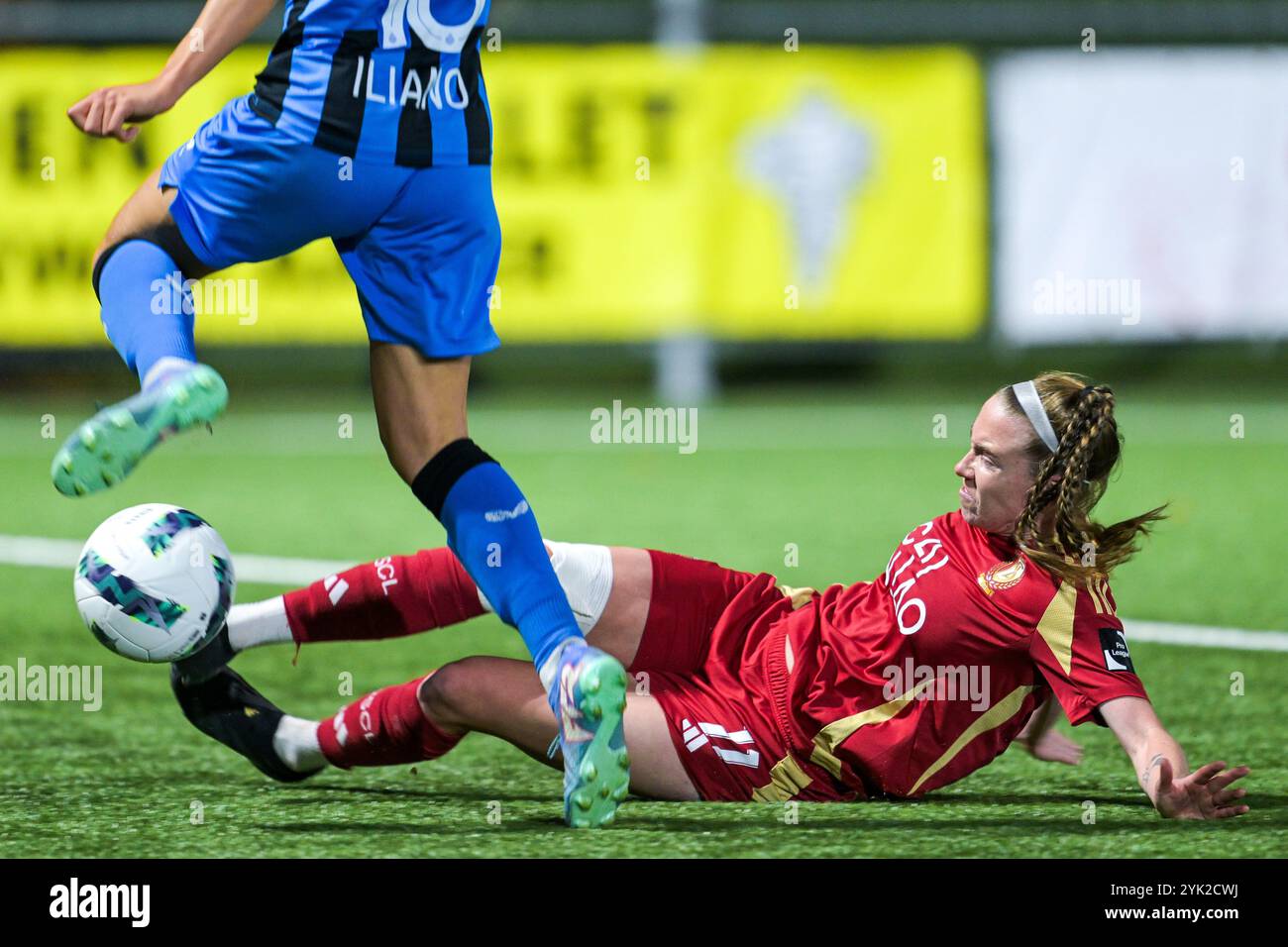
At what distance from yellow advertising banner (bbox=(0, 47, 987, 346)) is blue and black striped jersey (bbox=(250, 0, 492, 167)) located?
8486mm

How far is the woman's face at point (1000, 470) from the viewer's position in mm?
3807

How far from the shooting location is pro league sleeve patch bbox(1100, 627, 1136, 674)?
3594 millimetres

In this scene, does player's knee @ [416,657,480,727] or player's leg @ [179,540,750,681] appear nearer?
player's knee @ [416,657,480,727]

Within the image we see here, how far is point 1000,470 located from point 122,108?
5.66 ft

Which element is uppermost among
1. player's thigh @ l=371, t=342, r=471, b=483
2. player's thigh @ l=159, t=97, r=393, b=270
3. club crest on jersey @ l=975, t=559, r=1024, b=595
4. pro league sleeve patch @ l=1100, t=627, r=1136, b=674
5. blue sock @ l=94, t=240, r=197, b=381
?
player's thigh @ l=159, t=97, r=393, b=270

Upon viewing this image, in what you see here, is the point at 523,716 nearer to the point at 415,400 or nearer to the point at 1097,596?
the point at 415,400

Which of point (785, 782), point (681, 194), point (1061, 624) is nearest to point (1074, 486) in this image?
point (1061, 624)

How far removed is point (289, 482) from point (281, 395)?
470cm

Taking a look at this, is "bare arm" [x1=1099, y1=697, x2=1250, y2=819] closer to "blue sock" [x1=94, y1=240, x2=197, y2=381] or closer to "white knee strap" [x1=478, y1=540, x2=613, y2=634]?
"white knee strap" [x1=478, y1=540, x2=613, y2=634]

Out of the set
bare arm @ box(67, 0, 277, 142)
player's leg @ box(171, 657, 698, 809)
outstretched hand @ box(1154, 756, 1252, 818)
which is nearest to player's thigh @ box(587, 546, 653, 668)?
player's leg @ box(171, 657, 698, 809)

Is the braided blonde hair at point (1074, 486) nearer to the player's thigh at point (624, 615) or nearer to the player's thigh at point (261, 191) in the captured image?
the player's thigh at point (624, 615)

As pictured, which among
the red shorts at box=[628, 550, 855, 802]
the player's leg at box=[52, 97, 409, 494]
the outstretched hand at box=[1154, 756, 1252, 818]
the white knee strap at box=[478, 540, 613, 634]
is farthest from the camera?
the white knee strap at box=[478, 540, 613, 634]

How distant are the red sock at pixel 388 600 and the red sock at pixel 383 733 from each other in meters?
0.18

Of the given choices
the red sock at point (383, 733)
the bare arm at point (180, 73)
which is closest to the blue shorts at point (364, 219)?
the bare arm at point (180, 73)
